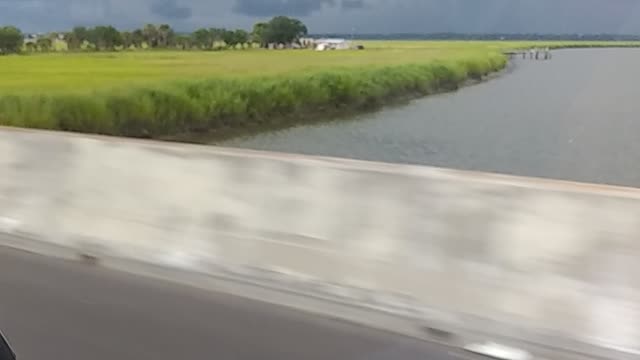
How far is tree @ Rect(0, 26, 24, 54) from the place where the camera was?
2392cm

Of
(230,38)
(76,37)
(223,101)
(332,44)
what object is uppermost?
(332,44)

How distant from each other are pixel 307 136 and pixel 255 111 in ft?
6.57

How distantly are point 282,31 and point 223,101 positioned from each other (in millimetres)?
2647

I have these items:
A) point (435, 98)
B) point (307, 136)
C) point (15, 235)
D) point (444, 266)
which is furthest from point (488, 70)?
point (444, 266)

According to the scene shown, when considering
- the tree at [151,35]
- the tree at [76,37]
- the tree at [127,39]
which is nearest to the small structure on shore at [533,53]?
the tree at [151,35]

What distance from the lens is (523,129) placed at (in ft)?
85.1

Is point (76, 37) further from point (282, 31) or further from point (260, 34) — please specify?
point (282, 31)

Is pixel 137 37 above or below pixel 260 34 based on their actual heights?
below

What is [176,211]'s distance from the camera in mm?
7973

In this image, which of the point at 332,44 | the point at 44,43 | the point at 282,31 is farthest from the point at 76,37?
the point at 332,44

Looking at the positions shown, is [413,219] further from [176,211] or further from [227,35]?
[227,35]

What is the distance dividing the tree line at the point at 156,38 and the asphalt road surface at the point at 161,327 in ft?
53.5

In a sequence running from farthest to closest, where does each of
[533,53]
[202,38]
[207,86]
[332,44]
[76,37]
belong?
[533,53], [207,86], [76,37], [202,38], [332,44]

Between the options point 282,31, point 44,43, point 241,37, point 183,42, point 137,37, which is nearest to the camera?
point 282,31
